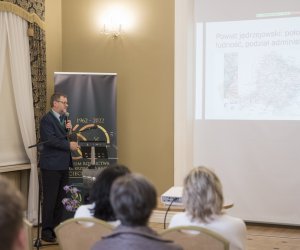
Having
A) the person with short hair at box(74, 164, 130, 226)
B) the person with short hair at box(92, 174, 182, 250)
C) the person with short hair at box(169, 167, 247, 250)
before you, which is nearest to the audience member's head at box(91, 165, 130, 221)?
the person with short hair at box(74, 164, 130, 226)

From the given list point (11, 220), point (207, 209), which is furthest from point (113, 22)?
point (11, 220)

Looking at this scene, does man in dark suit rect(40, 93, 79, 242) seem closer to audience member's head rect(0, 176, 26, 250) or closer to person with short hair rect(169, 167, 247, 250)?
person with short hair rect(169, 167, 247, 250)

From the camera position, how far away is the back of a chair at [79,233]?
2.14m

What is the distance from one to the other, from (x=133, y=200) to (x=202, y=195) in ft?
2.14

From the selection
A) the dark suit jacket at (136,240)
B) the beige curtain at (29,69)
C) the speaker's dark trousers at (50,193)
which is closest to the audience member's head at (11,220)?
the dark suit jacket at (136,240)

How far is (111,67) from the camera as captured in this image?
19.7ft

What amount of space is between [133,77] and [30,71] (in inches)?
50.8

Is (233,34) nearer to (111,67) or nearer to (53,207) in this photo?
(111,67)

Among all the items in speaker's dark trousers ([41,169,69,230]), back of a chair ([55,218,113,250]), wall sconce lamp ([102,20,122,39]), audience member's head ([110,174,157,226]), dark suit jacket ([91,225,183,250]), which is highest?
wall sconce lamp ([102,20,122,39])

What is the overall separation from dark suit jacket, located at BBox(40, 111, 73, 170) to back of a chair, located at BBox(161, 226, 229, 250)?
2.83m

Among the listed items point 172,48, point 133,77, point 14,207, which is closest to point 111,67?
point 133,77

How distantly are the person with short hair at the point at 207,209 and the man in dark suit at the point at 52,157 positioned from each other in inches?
102

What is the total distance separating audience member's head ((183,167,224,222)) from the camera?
2.23m

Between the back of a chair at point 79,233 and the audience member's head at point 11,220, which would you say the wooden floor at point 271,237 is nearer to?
the back of a chair at point 79,233
